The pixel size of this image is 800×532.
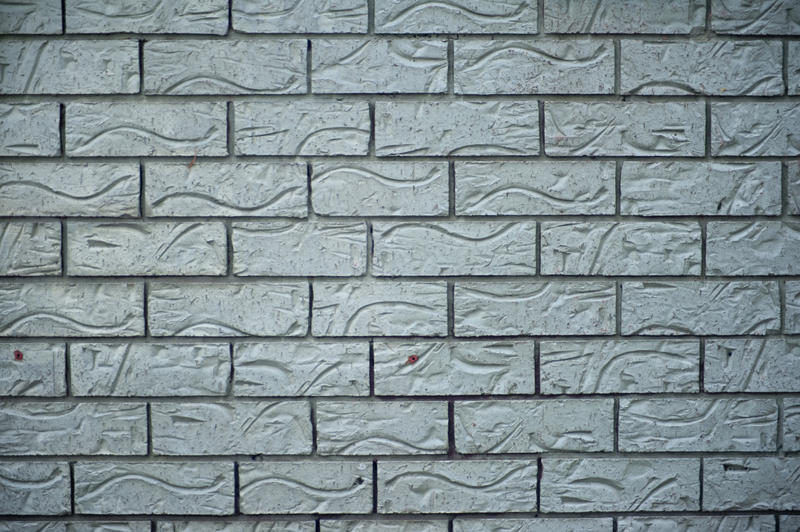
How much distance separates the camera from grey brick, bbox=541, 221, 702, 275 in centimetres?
206

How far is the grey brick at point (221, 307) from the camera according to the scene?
2041 mm

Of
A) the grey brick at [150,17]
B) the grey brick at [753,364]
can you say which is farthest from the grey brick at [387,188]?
the grey brick at [753,364]

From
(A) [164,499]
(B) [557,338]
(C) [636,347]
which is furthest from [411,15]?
(A) [164,499]

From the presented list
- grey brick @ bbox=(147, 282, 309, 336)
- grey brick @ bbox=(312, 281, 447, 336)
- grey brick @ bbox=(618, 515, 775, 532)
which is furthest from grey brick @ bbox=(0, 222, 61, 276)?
grey brick @ bbox=(618, 515, 775, 532)

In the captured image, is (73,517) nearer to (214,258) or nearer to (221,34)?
(214,258)

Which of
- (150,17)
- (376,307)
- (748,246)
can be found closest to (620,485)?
(748,246)

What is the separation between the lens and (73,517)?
2.08 meters

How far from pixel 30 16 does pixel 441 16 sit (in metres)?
1.43

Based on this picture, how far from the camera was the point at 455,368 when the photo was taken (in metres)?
2.07

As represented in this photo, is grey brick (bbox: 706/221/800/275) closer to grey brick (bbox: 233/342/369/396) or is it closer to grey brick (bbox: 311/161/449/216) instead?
grey brick (bbox: 311/161/449/216)

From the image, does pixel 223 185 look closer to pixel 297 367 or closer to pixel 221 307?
pixel 221 307

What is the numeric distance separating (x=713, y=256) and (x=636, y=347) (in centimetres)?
42

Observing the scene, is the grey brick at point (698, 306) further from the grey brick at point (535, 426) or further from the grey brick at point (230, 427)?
the grey brick at point (230, 427)

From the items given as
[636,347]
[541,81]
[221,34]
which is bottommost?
[636,347]
